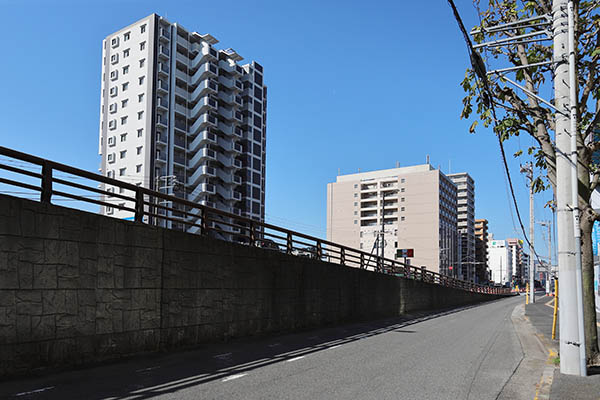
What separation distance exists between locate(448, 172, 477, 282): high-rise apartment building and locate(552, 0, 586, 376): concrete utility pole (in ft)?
442

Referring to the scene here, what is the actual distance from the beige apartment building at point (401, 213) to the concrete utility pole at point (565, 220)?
10241 centimetres

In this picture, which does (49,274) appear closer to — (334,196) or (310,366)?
(310,366)

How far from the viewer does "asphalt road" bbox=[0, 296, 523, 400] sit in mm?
7238

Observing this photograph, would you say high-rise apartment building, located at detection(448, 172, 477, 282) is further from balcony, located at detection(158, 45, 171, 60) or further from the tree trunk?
the tree trunk

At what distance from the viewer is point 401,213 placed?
12125cm

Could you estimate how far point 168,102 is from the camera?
245ft

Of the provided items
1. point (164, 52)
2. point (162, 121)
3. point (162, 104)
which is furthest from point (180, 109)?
point (164, 52)

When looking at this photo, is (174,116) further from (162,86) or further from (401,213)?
(401,213)

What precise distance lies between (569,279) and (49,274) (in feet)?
28.9

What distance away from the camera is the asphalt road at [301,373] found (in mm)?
7238

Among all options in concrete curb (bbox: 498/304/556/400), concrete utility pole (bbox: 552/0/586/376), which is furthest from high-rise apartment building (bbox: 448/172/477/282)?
concrete utility pole (bbox: 552/0/586/376)

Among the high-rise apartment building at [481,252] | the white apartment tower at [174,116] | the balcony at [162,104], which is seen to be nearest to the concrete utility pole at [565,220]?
the white apartment tower at [174,116]

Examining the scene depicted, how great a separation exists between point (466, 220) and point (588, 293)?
151367 millimetres

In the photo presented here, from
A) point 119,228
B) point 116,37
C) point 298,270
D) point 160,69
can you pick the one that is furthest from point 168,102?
point 119,228
